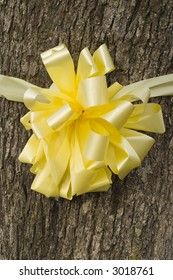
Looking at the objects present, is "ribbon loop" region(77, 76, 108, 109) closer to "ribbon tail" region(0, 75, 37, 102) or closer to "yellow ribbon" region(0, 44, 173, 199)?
"yellow ribbon" region(0, 44, 173, 199)

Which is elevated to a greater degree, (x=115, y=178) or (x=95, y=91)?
(x=95, y=91)

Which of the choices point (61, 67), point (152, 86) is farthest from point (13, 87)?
point (152, 86)

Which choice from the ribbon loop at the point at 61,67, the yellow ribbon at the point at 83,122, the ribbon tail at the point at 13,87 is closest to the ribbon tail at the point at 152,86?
the yellow ribbon at the point at 83,122

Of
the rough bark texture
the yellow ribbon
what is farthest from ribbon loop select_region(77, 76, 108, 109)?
the rough bark texture

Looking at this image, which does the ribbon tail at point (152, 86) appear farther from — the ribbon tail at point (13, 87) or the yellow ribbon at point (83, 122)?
the ribbon tail at point (13, 87)

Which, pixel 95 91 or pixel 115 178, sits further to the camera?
pixel 115 178

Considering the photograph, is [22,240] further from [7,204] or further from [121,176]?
[121,176]

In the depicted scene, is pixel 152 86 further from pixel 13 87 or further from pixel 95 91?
pixel 13 87
